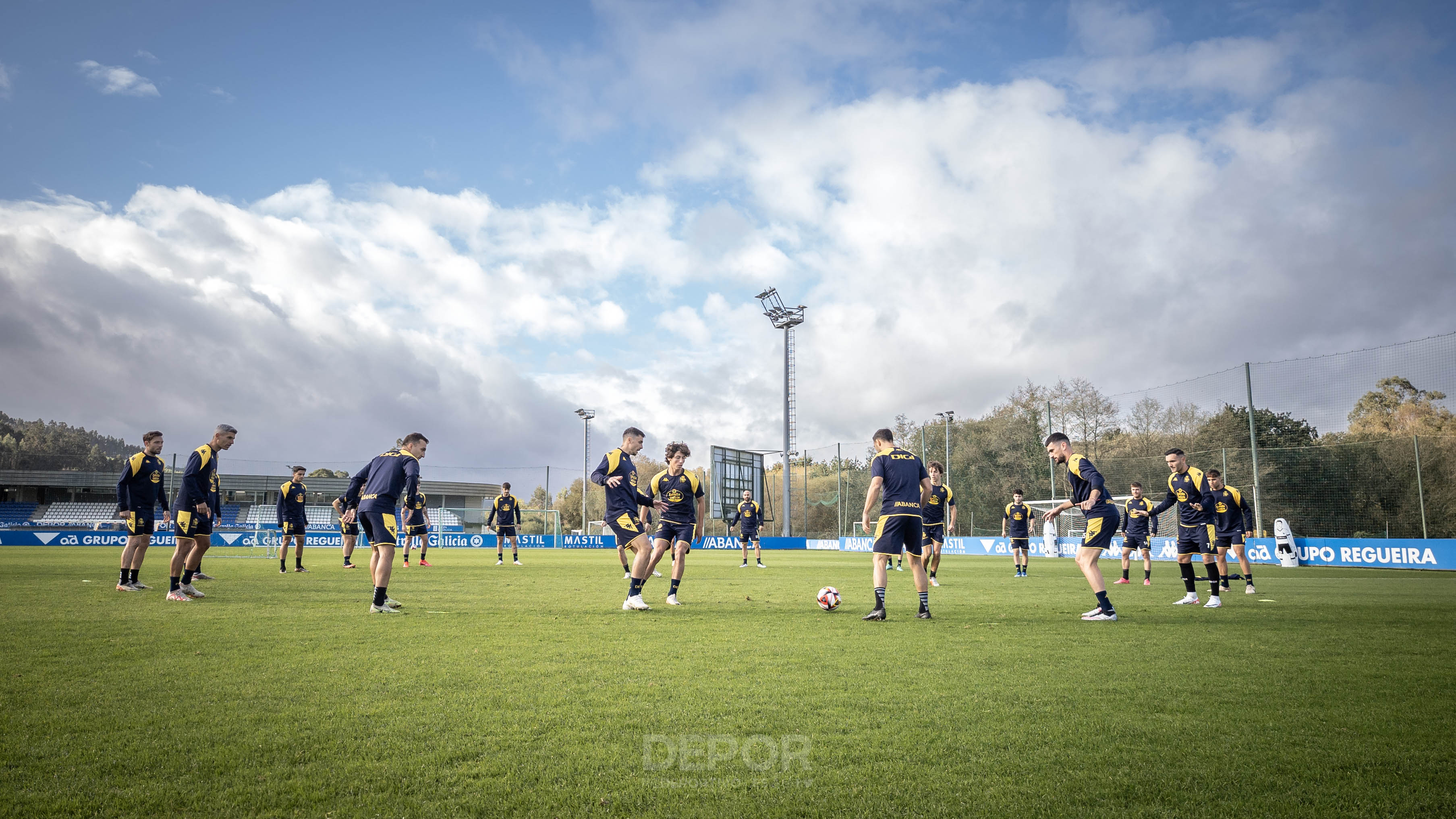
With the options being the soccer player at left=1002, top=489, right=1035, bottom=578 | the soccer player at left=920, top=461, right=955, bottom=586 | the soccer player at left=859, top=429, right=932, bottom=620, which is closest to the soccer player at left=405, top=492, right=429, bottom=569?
the soccer player at left=920, top=461, right=955, bottom=586

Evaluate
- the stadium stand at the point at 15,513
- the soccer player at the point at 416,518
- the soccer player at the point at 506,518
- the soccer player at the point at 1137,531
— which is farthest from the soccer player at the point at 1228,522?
the stadium stand at the point at 15,513

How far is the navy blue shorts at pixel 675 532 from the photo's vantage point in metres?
10.4

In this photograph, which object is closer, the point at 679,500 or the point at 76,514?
the point at 679,500

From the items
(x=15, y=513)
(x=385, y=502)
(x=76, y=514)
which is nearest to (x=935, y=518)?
(x=385, y=502)

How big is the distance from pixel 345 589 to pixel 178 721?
27.9ft

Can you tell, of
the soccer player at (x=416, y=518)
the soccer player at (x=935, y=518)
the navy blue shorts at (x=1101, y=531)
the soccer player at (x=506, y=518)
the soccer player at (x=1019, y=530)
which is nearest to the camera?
the navy blue shorts at (x=1101, y=531)

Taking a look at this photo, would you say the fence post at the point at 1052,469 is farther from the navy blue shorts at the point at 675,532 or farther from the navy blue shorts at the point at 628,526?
the navy blue shorts at the point at 628,526

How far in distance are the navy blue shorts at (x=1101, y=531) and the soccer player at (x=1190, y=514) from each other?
217 centimetres

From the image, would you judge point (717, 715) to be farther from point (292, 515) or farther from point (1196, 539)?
point (292, 515)

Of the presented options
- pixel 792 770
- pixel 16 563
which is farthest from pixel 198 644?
pixel 16 563

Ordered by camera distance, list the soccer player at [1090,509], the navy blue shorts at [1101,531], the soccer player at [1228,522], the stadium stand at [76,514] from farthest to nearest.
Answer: the stadium stand at [76,514] < the soccer player at [1228,522] < the navy blue shorts at [1101,531] < the soccer player at [1090,509]

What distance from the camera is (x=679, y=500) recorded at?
10805 mm

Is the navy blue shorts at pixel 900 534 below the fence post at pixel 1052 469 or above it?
below

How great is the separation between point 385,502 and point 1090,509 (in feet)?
26.0
